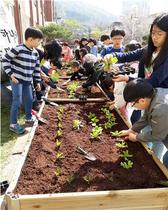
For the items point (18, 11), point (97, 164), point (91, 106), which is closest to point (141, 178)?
point (97, 164)

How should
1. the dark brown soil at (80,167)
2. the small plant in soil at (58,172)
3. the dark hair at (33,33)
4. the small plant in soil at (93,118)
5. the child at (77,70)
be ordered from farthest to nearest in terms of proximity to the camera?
the child at (77,70)
the dark hair at (33,33)
the small plant in soil at (93,118)
the small plant in soil at (58,172)
the dark brown soil at (80,167)

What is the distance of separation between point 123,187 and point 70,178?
42cm

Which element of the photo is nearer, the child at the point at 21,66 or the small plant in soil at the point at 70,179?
the small plant in soil at the point at 70,179

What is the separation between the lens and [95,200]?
1997 millimetres

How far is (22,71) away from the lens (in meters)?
4.50

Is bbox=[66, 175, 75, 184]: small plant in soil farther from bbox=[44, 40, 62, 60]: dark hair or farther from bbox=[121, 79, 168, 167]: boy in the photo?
bbox=[44, 40, 62, 60]: dark hair

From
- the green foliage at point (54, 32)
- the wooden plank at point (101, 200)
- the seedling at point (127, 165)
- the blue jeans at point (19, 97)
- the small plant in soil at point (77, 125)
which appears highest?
the wooden plank at point (101, 200)

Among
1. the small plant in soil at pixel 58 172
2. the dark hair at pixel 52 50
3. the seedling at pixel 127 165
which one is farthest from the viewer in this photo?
the dark hair at pixel 52 50

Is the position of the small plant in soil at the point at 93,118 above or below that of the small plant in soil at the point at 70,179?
below

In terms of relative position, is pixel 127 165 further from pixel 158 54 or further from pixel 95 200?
pixel 158 54

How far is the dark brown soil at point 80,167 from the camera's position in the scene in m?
2.29

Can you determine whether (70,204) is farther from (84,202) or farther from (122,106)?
(122,106)

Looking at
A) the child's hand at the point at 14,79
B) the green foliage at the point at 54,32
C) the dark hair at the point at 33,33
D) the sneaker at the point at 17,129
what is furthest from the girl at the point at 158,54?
the green foliage at the point at 54,32

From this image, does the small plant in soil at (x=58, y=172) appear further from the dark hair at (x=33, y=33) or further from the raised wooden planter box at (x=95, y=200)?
the dark hair at (x=33, y=33)
